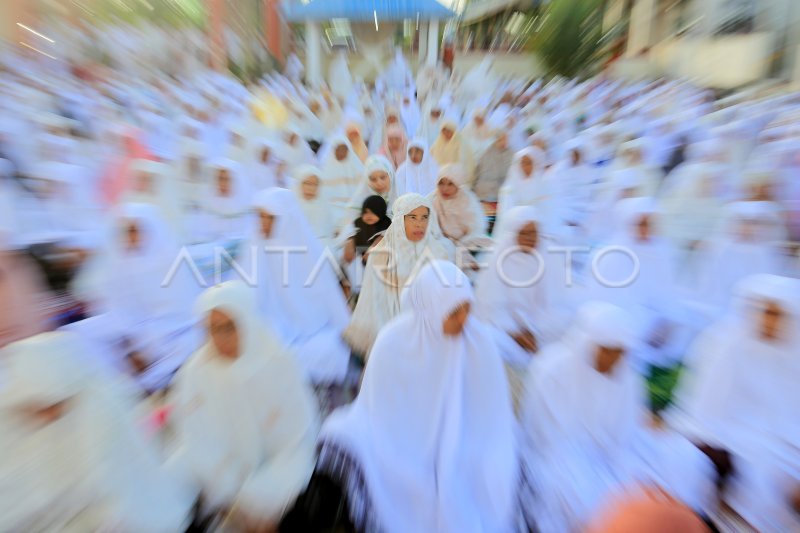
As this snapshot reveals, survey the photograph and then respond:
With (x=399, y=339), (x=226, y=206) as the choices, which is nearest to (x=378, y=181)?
(x=226, y=206)

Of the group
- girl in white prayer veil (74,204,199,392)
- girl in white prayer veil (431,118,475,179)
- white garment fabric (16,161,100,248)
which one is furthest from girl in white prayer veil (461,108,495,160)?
girl in white prayer veil (74,204,199,392)

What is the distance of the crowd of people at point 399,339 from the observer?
1.83m

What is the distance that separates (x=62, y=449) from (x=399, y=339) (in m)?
1.16

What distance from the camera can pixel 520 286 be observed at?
338 centimetres

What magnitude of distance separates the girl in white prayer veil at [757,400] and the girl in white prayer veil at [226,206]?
14.0 feet

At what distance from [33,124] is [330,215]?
3973mm

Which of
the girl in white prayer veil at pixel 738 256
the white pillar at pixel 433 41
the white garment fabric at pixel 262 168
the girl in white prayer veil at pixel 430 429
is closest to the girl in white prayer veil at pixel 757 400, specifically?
the girl in white prayer veil at pixel 430 429

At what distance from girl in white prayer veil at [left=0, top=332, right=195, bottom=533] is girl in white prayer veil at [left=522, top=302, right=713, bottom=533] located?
1371 millimetres

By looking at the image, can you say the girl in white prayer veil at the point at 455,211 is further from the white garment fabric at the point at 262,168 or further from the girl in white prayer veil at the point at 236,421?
the girl in white prayer veil at the point at 236,421

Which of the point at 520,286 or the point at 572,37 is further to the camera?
the point at 572,37

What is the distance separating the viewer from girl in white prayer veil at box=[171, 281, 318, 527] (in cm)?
193

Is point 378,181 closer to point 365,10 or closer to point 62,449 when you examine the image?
point 62,449

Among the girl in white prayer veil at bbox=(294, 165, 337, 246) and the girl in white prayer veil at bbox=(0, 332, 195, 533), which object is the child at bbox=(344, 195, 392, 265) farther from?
the girl in white prayer veil at bbox=(0, 332, 195, 533)

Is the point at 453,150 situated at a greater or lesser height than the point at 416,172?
greater
